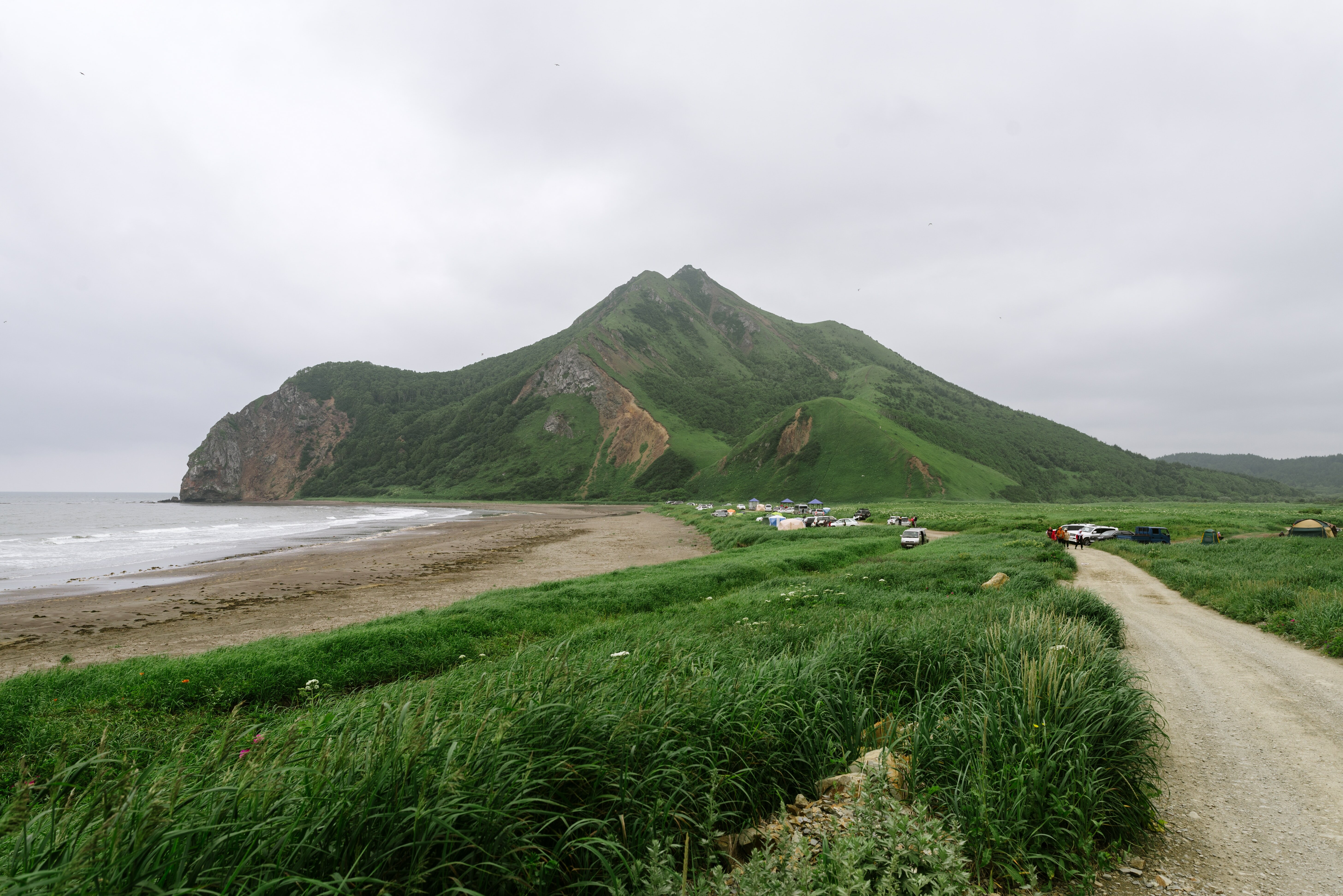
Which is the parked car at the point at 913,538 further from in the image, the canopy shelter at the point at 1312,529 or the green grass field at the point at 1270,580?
the canopy shelter at the point at 1312,529

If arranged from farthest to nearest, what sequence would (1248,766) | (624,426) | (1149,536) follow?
(624,426) < (1149,536) < (1248,766)

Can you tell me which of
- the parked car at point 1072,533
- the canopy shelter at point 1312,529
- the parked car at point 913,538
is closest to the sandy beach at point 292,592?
the parked car at point 913,538

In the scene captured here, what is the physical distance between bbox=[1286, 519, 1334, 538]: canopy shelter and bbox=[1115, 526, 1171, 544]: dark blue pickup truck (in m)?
5.68

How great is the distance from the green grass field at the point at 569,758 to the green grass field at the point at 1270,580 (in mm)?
4281

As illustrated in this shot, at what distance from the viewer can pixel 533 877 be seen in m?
3.37

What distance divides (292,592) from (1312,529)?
54.6m

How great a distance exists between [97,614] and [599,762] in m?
26.6

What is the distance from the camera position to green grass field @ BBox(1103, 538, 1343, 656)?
11477mm

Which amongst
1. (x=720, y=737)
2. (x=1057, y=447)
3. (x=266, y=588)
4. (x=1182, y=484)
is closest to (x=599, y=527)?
(x=266, y=588)

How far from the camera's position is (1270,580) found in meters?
16.0

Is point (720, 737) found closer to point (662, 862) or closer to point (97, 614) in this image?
point (662, 862)

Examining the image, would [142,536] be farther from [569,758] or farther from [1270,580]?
[1270,580]

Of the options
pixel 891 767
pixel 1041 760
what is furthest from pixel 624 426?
pixel 1041 760

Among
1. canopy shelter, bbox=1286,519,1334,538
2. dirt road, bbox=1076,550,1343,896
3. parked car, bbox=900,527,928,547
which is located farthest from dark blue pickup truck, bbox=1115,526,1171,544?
dirt road, bbox=1076,550,1343,896
